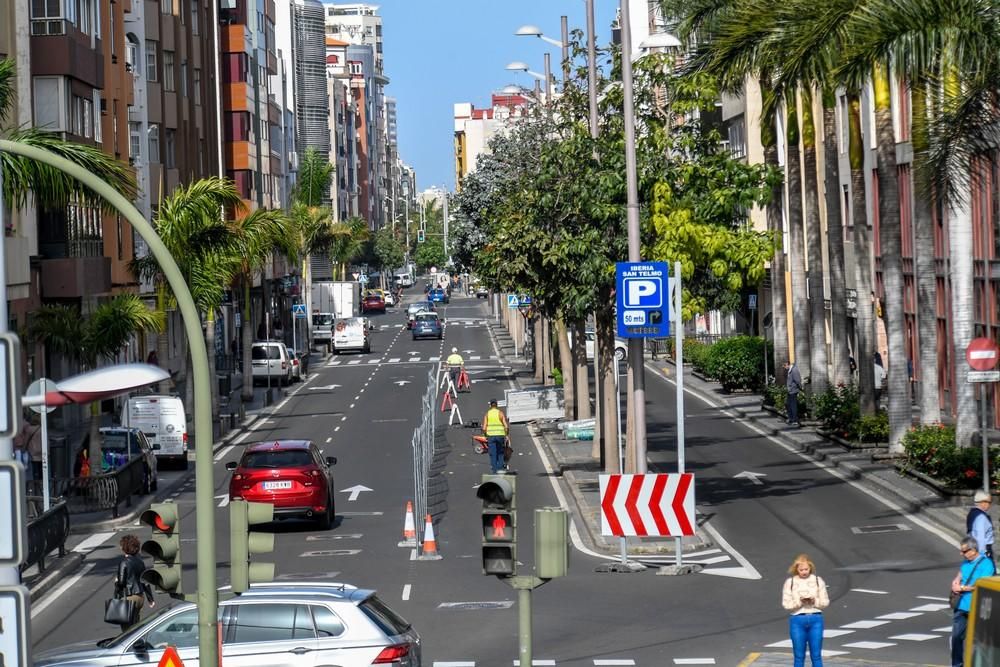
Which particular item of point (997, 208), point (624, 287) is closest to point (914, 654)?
point (624, 287)

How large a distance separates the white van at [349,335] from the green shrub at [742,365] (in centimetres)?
3445

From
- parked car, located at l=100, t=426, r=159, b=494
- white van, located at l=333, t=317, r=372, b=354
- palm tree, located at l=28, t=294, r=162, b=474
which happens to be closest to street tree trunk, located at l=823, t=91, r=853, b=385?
palm tree, located at l=28, t=294, r=162, b=474

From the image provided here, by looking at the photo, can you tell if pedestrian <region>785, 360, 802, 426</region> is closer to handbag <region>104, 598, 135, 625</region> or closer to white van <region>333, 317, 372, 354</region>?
handbag <region>104, 598, 135, 625</region>

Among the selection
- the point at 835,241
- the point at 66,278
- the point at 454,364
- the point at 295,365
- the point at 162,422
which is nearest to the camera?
the point at 162,422

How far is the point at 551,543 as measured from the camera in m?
14.7

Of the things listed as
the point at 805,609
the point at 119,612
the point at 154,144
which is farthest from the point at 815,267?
the point at 119,612

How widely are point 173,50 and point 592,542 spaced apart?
151 feet

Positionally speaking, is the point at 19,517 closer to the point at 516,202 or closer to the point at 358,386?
the point at 516,202

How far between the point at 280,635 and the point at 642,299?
11777mm

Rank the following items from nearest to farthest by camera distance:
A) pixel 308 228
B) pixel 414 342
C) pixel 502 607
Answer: pixel 502 607, pixel 308 228, pixel 414 342

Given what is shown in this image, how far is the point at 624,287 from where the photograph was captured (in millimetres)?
26453

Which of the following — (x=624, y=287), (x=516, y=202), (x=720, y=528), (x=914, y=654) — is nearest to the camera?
(x=914, y=654)

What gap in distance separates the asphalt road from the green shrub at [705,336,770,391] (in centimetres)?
1410

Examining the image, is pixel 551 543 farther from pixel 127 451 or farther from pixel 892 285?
pixel 127 451
